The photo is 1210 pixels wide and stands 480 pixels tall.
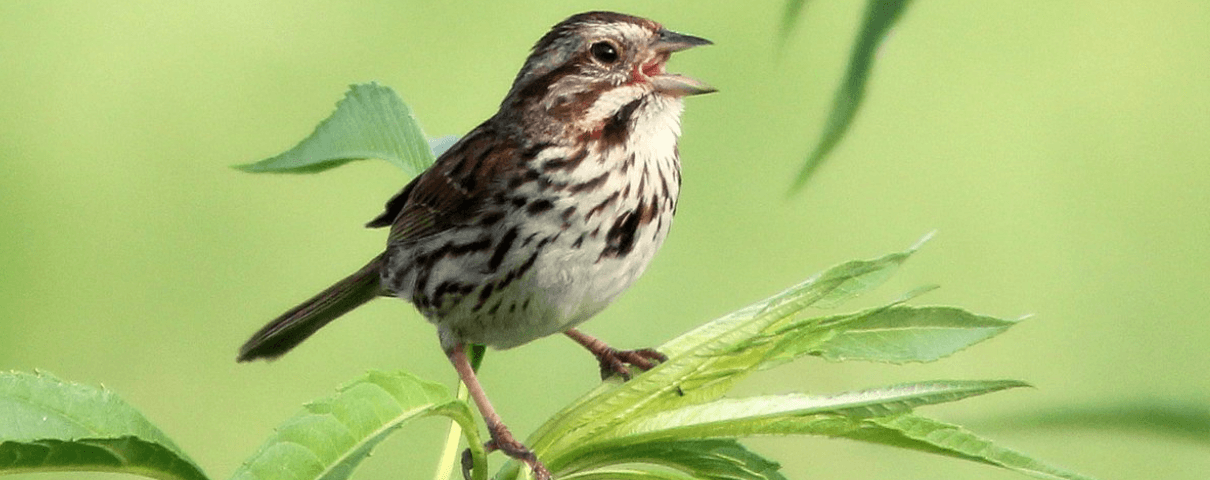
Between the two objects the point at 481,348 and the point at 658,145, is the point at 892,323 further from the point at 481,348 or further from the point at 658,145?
the point at 481,348

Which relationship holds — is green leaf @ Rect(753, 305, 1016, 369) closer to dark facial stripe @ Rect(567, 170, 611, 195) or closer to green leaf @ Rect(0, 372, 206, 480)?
green leaf @ Rect(0, 372, 206, 480)

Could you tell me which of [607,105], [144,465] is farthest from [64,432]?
[607,105]

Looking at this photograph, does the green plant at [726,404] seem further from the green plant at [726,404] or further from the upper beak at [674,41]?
the upper beak at [674,41]

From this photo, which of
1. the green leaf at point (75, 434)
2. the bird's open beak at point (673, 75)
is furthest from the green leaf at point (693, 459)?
the bird's open beak at point (673, 75)

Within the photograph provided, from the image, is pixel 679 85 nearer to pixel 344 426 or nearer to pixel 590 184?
pixel 590 184

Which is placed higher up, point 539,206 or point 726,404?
point 539,206

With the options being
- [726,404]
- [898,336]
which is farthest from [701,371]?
[898,336]
